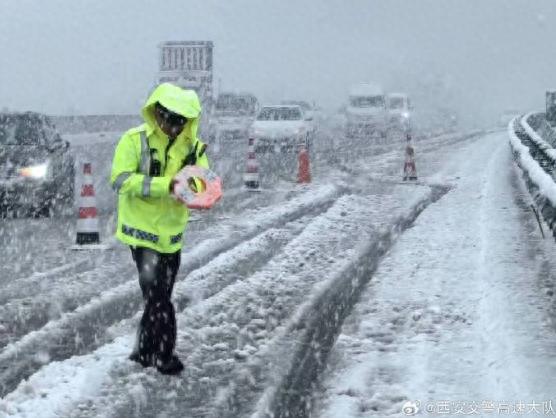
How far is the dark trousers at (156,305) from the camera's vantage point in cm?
510

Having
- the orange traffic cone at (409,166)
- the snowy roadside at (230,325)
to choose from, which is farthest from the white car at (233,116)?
the snowy roadside at (230,325)

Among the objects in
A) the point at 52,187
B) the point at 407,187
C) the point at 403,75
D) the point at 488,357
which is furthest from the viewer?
the point at 403,75

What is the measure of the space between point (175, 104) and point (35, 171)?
7.94 meters

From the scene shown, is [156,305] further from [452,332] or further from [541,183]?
[541,183]

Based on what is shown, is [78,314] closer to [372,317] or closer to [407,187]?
[372,317]

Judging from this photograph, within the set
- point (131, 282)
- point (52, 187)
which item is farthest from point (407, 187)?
point (131, 282)

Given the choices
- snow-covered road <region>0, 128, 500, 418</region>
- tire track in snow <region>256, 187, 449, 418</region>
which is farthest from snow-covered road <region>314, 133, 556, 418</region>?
snow-covered road <region>0, 128, 500, 418</region>

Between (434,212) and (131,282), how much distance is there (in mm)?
5961

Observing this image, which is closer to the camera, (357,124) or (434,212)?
(434,212)

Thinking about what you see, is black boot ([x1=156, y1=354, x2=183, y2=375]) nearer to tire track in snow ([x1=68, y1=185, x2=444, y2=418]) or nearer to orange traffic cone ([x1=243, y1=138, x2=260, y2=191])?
tire track in snow ([x1=68, y1=185, x2=444, y2=418])

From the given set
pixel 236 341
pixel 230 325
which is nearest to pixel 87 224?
pixel 230 325

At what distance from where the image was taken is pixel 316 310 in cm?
691

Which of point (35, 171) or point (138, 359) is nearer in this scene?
point (138, 359)

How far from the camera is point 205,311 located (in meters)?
6.84
